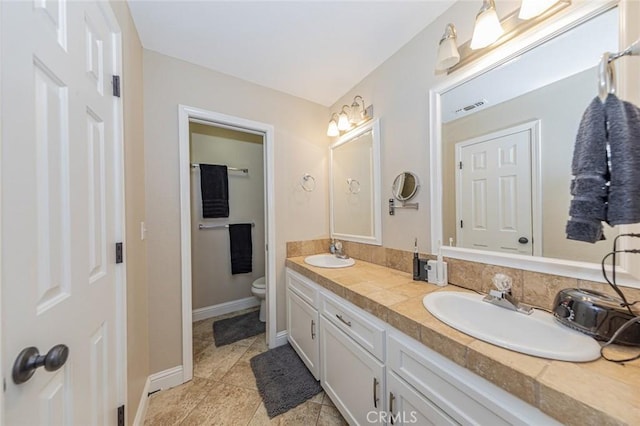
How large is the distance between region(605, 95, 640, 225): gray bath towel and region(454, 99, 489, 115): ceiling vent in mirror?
0.59 meters

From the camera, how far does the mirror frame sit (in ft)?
2.75

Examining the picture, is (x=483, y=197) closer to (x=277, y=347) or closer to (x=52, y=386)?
(x=52, y=386)

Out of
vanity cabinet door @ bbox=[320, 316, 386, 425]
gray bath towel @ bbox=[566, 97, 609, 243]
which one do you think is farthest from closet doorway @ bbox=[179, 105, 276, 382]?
gray bath towel @ bbox=[566, 97, 609, 243]

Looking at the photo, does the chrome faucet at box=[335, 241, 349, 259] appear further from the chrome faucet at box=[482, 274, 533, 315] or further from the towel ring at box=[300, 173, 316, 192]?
the chrome faucet at box=[482, 274, 533, 315]

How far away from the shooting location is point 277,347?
81.3 inches

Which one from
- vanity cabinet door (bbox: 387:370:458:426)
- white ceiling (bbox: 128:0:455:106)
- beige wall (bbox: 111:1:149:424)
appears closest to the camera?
vanity cabinet door (bbox: 387:370:458:426)

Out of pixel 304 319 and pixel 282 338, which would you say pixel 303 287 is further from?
pixel 282 338

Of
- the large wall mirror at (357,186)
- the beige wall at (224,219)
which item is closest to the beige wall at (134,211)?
the beige wall at (224,219)

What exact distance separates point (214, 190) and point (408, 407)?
8.71ft

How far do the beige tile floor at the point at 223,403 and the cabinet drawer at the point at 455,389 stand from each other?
790 mm

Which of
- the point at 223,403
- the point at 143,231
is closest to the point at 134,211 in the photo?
the point at 143,231

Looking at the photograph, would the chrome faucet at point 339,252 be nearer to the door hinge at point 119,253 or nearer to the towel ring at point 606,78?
the door hinge at point 119,253

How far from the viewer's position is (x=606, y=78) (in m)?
0.70

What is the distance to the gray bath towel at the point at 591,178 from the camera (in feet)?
2.23
